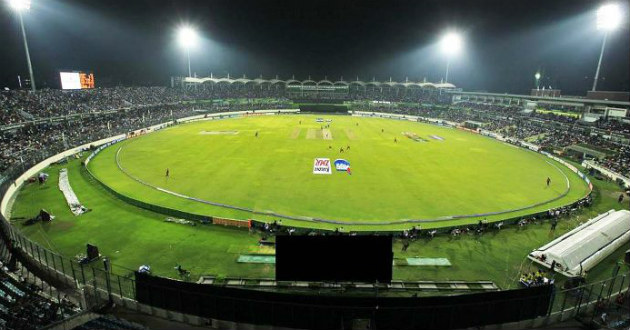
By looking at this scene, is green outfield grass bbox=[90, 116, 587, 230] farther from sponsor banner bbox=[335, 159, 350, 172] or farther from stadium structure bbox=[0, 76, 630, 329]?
sponsor banner bbox=[335, 159, 350, 172]

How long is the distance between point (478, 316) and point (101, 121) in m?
86.9

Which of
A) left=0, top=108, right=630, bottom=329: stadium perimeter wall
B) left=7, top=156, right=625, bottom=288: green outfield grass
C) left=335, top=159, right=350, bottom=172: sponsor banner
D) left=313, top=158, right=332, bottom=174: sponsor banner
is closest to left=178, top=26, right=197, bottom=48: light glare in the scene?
left=313, top=158, right=332, bottom=174: sponsor banner

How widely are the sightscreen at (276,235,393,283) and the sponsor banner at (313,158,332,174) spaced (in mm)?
29723

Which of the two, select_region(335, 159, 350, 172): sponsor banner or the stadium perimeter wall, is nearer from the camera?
the stadium perimeter wall

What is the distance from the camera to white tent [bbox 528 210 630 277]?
80.1 ft

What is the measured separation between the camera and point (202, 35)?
132 metres

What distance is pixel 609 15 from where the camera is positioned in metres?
67.8

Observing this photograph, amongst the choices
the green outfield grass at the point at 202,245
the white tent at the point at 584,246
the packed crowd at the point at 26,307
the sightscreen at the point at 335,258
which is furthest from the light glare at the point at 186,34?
the white tent at the point at 584,246

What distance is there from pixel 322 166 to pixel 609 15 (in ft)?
222

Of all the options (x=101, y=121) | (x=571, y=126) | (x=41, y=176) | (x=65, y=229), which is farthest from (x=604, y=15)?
(x=101, y=121)

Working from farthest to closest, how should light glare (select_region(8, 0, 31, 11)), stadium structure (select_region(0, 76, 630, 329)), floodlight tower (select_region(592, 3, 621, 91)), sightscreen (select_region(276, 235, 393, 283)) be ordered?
floodlight tower (select_region(592, 3, 621, 91)) → light glare (select_region(8, 0, 31, 11)) → sightscreen (select_region(276, 235, 393, 283)) → stadium structure (select_region(0, 76, 630, 329))

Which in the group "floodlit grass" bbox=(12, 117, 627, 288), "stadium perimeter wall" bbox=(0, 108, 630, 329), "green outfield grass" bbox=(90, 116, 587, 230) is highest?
"stadium perimeter wall" bbox=(0, 108, 630, 329)

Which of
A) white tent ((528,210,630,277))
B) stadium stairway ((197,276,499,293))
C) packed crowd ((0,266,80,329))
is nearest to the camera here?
packed crowd ((0,266,80,329))

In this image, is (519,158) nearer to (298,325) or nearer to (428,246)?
(428,246)
